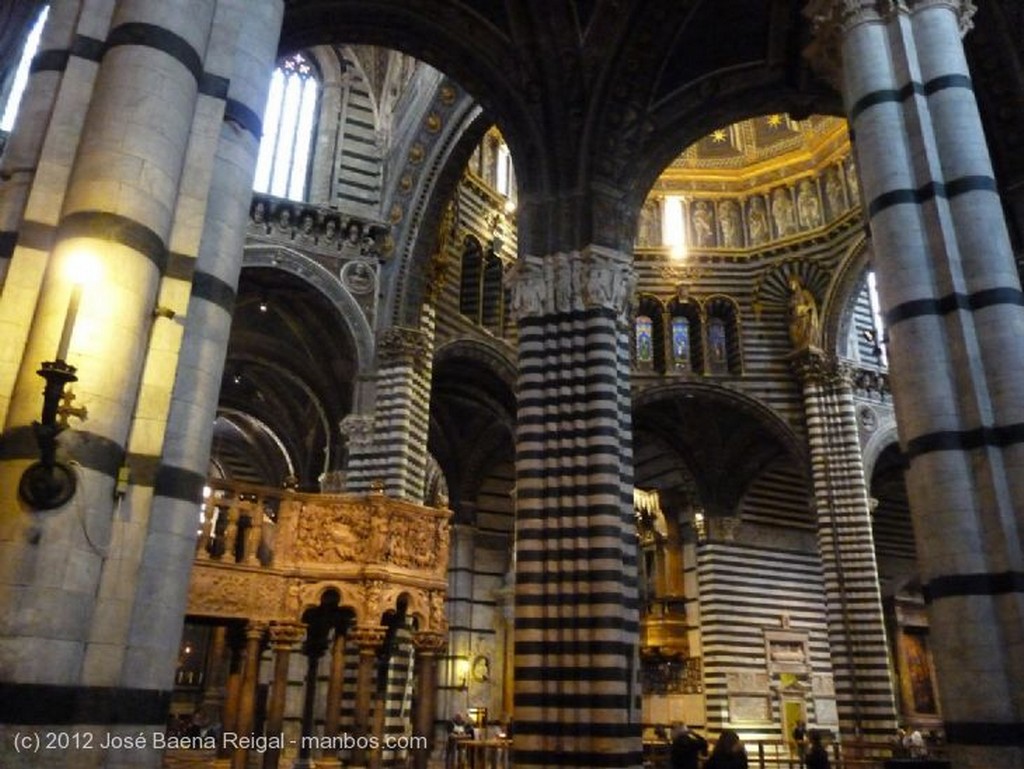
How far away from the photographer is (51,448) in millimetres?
4621

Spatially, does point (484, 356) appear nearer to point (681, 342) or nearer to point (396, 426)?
point (396, 426)

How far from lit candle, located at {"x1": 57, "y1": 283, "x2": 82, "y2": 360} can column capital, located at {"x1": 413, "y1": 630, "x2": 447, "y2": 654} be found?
8100mm

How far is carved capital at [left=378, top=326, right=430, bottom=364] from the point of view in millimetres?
18750

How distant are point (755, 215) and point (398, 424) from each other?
1514 cm

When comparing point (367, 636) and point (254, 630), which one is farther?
point (367, 636)

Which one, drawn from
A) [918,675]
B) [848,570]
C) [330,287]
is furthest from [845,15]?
[918,675]

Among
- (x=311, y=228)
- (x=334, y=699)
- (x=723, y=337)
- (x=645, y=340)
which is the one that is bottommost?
(x=334, y=699)

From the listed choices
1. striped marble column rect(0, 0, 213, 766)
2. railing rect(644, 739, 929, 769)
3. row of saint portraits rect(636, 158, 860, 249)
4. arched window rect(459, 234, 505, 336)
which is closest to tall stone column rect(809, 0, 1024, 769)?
striped marble column rect(0, 0, 213, 766)

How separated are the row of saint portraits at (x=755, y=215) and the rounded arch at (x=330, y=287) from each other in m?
10.6

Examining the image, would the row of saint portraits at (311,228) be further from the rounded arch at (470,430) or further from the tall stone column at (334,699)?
the tall stone column at (334,699)

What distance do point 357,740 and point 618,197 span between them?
9.23 meters

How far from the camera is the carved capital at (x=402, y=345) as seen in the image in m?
18.8

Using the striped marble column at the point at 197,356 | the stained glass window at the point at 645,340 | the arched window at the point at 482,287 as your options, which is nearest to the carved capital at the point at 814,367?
the stained glass window at the point at 645,340

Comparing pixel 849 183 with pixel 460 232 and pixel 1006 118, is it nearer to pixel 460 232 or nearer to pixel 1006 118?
pixel 460 232
